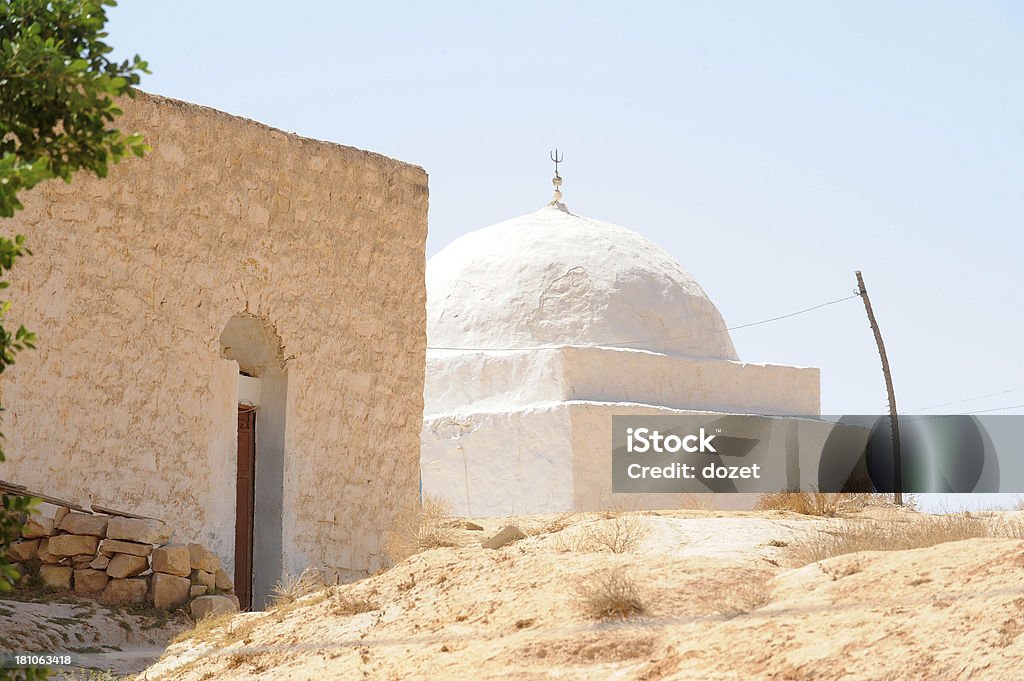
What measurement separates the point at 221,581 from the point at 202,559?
0.26 meters

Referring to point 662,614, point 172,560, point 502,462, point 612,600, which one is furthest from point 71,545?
point 502,462

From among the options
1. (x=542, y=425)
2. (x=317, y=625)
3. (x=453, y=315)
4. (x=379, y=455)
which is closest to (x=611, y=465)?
(x=542, y=425)

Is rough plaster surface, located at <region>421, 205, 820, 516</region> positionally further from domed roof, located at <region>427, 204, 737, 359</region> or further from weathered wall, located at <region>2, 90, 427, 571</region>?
weathered wall, located at <region>2, 90, 427, 571</region>

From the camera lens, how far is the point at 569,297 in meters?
19.2

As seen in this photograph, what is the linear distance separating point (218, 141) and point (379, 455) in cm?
307

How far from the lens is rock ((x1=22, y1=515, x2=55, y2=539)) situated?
8469mm

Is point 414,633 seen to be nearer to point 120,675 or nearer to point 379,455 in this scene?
point 120,675

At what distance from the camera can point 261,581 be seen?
10.2 meters

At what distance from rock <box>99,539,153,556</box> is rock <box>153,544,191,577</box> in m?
0.11

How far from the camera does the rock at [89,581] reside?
28.0 ft

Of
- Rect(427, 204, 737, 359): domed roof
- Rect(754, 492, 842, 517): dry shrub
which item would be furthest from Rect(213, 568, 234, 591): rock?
Rect(427, 204, 737, 359): domed roof

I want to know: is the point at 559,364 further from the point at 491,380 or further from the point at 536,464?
the point at 536,464

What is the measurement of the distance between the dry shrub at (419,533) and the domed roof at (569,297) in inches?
302

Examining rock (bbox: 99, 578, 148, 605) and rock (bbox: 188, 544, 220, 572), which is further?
rock (bbox: 188, 544, 220, 572)
